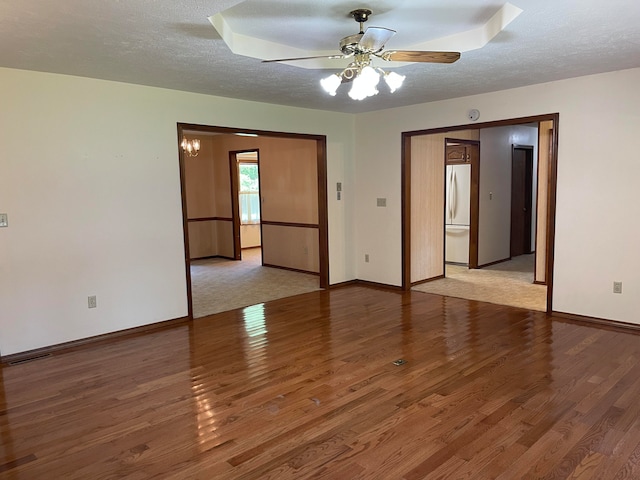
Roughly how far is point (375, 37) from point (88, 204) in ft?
10.1

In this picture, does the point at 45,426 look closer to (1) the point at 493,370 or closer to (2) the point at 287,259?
(1) the point at 493,370

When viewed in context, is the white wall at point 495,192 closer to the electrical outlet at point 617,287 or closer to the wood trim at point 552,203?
the wood trim at point 552,203

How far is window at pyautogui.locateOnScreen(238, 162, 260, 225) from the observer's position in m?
10.9

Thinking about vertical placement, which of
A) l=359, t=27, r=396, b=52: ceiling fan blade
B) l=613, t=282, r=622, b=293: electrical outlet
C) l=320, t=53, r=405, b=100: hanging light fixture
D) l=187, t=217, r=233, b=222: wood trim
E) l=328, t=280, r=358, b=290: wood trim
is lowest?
l=328, t=280, r=358, b=290: wood trim

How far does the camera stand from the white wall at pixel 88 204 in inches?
154

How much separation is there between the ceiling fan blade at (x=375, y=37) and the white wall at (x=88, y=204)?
2.68 meters

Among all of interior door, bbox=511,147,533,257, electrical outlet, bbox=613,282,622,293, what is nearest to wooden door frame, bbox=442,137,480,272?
interior door, bbox=511,147,533,257

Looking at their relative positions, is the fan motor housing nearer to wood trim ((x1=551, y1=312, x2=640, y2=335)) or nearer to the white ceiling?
the white ceiling

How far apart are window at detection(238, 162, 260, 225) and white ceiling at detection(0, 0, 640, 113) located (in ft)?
20.8

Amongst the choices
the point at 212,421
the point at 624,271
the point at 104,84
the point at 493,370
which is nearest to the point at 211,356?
the point at 212,421

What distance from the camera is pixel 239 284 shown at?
688 centimetres

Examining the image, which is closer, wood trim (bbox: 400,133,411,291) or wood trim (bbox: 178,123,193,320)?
wood trim (bbox: 178,123,193,320)

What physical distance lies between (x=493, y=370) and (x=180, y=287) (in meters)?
3.23

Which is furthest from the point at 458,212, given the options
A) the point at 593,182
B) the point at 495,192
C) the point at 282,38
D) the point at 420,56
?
the point at 420,56
